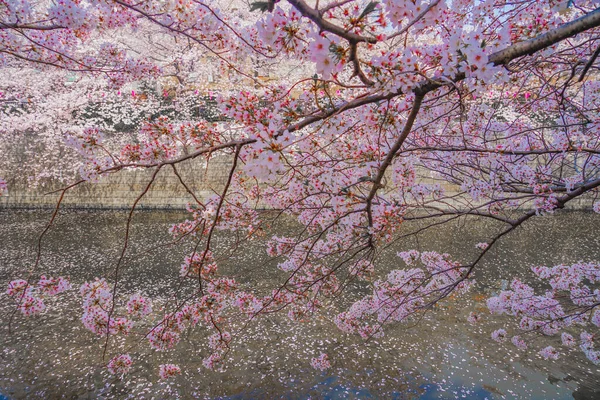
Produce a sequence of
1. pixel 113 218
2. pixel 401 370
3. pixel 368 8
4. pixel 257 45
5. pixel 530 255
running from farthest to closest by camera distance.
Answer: pixel 113 218
pixel 530 255
pixel 401 370
pixel 257 45
pixel 368 8

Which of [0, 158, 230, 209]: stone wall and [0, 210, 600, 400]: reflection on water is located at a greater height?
[0, 158, 230, 209]: stone wall

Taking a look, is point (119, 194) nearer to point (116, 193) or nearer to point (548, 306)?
point (116, 193)

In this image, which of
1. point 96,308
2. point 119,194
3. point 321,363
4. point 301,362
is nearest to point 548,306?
point 321,363

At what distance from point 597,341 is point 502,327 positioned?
98cm

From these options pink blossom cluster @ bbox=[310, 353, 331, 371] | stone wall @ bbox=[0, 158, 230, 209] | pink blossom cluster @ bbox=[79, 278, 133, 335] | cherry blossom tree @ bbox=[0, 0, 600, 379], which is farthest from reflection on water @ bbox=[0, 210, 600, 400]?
stone wall @ bbox=[0, 158, 230, 209]

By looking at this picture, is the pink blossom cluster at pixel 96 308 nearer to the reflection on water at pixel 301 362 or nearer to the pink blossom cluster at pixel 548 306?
the reflection on water at pixel 301 362

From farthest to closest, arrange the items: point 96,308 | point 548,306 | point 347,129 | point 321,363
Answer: point 321,363, point 548,306, point 96,308, point 347,129

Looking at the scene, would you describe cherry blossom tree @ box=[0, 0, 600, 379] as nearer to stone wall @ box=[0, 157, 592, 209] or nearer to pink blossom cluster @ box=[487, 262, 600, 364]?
pink blossom cluster @ box=[487, 262, 600, 364]

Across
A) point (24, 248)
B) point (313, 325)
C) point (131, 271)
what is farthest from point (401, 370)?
point (24, 248)

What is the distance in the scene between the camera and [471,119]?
3.53 m

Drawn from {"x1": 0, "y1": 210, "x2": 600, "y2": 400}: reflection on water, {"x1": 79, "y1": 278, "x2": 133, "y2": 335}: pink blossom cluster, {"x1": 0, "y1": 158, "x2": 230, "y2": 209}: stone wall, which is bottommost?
{"x1": 0, "y1": 210, "x2": 600, "y2": 400}: reflection on water

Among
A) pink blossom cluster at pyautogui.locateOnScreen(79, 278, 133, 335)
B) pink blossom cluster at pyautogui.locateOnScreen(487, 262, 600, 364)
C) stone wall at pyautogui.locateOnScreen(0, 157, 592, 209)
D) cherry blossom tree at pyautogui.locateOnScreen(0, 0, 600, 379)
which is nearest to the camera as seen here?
cherry blossom tree at pyautogui.locateOnScreen(0, 0, 600, 379)

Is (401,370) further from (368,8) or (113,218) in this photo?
(113,218)

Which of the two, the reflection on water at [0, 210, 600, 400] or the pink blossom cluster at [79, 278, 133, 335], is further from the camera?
the reflection on water at [0, 210, 600, 400]
